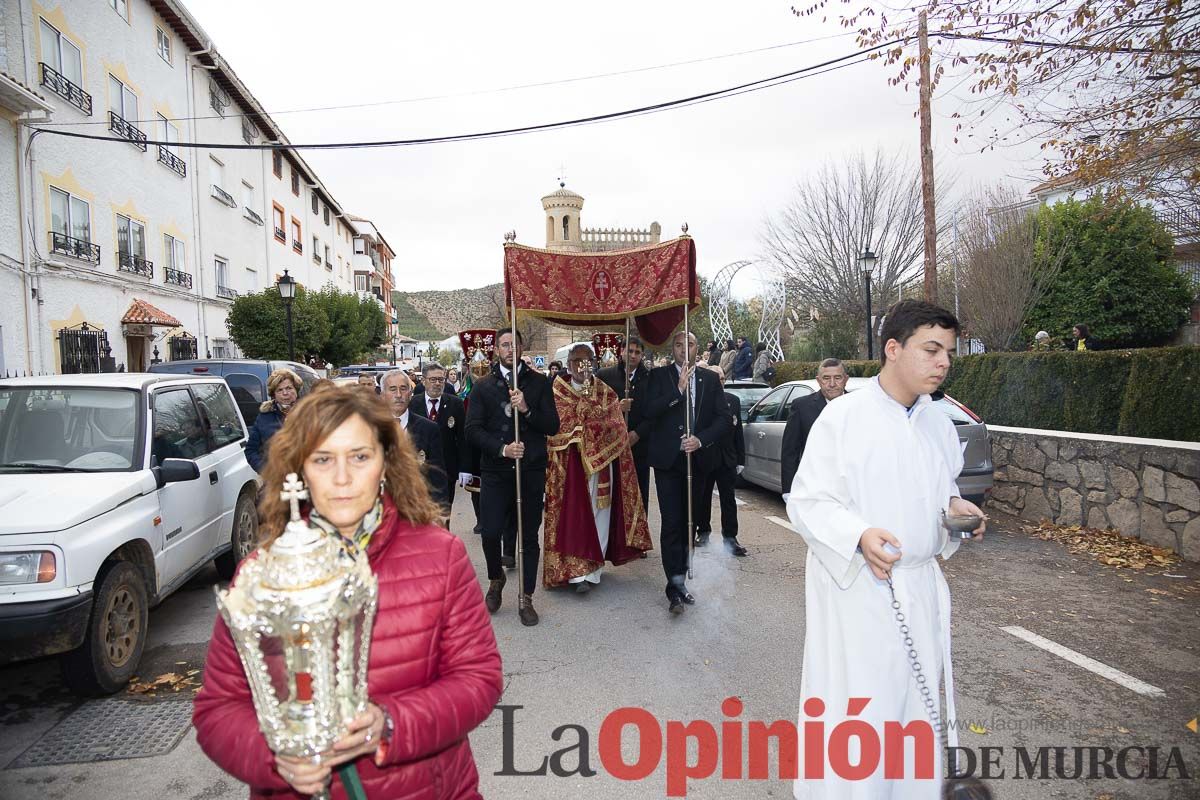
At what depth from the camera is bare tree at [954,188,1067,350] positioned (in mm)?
20266

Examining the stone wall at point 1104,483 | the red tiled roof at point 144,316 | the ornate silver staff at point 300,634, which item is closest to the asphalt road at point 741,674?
the stone wall at point 1104,483

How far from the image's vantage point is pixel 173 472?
4957mm

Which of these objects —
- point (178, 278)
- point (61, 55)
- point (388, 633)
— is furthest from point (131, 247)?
point (388, 633)

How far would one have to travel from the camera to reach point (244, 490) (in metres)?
6.87

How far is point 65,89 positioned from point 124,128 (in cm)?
254

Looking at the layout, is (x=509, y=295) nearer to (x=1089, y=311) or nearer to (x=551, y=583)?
(x=551, y=583)

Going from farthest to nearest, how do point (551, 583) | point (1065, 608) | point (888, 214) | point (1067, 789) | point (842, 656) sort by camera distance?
point (888, 214) → point (551, 583) → point (1065, 608) → point (1067, 789) → point (842, 656)

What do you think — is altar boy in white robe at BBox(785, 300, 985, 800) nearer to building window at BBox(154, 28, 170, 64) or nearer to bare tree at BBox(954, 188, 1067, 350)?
bare tree at BBox(954, 188, 1067, 350)

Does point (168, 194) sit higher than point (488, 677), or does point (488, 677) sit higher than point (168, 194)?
point (168, 194)

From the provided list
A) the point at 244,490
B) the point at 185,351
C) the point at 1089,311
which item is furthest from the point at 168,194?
the point at 1089,311

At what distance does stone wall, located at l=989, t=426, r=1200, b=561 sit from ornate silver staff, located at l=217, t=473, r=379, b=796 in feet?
Answer: 25.4

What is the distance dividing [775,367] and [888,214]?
6.66 metres

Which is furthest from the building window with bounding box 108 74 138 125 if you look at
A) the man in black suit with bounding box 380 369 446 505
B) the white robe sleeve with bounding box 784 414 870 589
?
the white robe sleeve with bounding box 784 414 870 589

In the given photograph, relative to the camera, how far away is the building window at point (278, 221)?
30.8m
